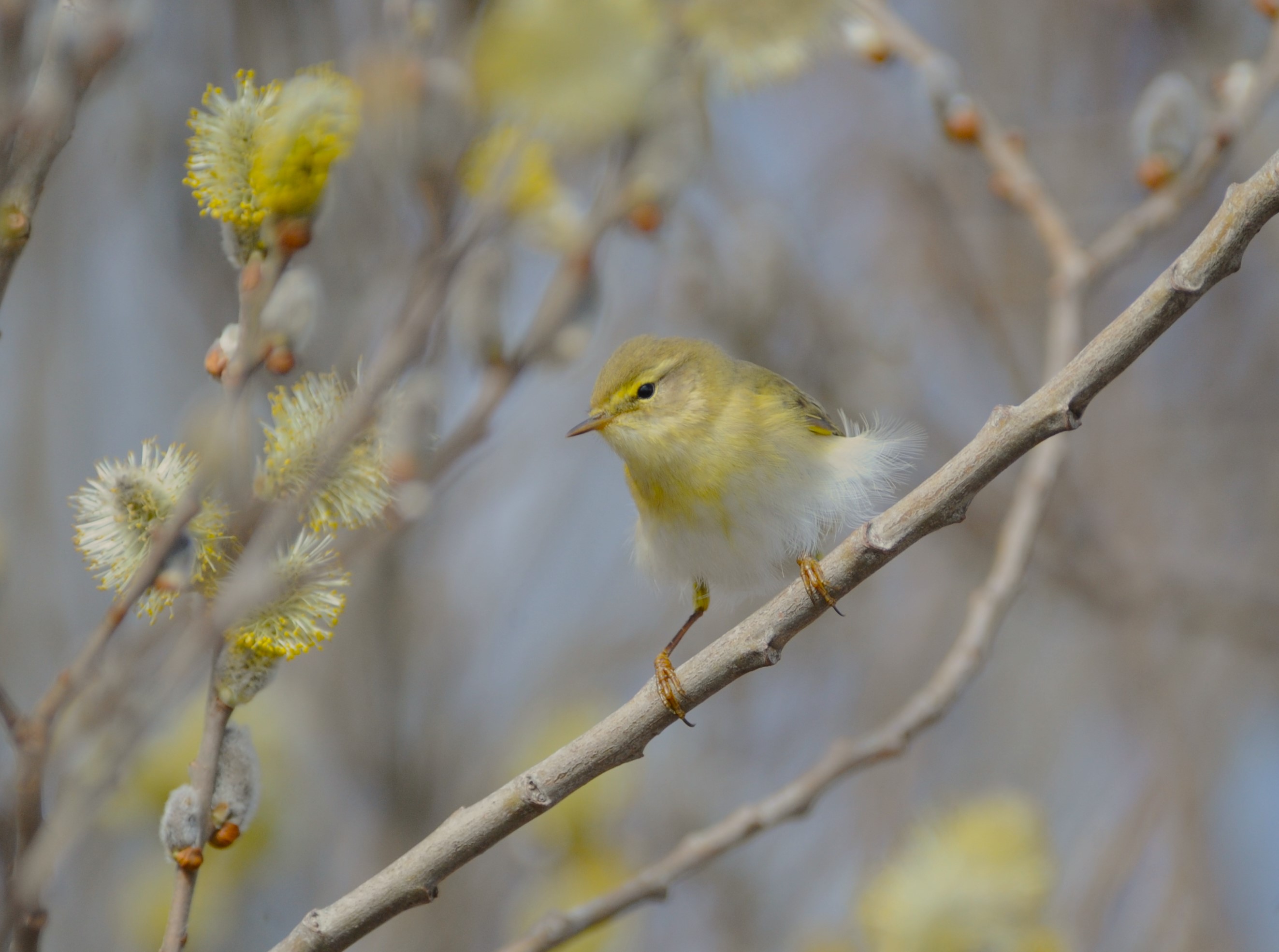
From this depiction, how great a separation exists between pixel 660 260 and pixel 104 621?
417 cm

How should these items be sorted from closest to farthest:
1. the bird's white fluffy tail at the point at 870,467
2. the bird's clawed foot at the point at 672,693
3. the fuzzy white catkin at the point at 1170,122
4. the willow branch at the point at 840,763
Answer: the bird's clawed foot at the point at 672,693 → the willow branch at the point at 840,763 → the bird's white fluffy tail at the point at 870,467 → the fuzzy white catkin at the point at 1170,122

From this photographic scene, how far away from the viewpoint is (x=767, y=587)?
2.83 meters

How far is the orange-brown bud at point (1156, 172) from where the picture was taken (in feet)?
9.20

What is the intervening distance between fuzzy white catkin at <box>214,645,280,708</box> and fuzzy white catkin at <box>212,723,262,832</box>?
9 centimetres

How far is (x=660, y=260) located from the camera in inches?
203

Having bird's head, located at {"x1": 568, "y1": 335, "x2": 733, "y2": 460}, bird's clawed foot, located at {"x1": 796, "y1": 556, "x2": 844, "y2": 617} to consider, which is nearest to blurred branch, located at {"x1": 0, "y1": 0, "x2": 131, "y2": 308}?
bird's clawed foot, located at {"x1": 796, "y1": 556, "x2": 844, "y2": 617}

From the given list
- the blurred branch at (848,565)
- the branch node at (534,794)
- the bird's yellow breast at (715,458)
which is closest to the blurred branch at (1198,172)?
the bird's yellow breast at (715,458)

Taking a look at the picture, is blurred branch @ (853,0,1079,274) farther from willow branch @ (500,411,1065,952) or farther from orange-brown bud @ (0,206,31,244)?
orange-brown bud @ (0,206,31,244)

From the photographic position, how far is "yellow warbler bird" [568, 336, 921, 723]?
8.41ft

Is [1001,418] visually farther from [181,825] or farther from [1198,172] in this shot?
[1198,172]

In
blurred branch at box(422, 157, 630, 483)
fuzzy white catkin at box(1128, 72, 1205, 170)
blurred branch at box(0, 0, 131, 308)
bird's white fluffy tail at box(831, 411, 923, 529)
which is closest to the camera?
blurred branch at box(0, 0, 131, 308)

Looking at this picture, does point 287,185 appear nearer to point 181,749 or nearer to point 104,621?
point 104,621

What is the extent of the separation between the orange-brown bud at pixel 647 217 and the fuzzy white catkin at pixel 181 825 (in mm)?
1539

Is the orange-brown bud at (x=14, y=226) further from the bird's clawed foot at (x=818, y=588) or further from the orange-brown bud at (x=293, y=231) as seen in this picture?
the bird's clawed foot at (x=818, y=588)
